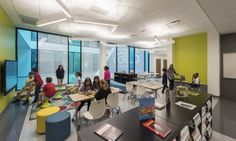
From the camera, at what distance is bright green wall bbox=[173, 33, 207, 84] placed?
19.7 ft

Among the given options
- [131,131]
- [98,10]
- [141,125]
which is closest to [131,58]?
[98,10]

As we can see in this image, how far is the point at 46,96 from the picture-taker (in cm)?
405

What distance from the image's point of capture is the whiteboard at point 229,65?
16.5 ft

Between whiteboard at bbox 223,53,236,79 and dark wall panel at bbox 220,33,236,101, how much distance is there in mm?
106

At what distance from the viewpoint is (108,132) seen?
1.22 metres

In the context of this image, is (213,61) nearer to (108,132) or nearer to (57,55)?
(108,132)

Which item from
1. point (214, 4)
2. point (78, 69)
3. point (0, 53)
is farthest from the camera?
point (78, 69)

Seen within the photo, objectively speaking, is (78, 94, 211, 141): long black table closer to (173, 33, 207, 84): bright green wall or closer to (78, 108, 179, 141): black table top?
(78, 108, 179, 141): black table top

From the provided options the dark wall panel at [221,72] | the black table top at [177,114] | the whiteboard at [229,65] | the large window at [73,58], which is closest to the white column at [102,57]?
the large window at [73,58]

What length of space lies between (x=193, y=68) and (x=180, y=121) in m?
6.13

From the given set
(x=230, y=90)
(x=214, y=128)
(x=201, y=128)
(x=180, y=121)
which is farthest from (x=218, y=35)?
(x=180, y=121)

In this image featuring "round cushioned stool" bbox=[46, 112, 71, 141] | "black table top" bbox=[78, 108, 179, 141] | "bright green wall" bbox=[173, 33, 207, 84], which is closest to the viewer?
"black table top" bbox=[78, 108, 179, 141]

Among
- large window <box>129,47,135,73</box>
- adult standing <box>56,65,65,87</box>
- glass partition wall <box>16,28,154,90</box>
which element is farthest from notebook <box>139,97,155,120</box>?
large window <box>129,47,135,73</box>

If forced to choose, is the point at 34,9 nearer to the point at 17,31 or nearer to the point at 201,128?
the point at 17,31
